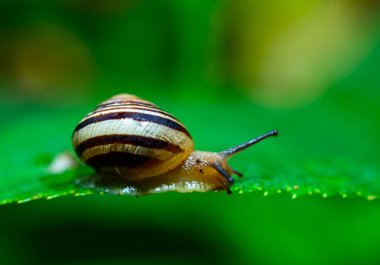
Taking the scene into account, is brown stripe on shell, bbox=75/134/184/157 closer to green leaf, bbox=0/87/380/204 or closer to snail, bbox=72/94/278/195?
snail, bbox=72/94/278/195

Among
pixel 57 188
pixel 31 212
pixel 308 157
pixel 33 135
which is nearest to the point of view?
pixel 57 188

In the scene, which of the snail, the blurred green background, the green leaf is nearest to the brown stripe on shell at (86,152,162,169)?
the snail

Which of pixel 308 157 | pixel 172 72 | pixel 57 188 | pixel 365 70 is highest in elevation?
pixel 365 70

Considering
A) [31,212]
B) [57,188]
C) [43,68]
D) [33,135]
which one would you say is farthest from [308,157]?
[43,68]

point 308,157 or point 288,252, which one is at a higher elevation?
point 308,157

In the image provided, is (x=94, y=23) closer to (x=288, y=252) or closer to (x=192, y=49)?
(x=192, y=49)

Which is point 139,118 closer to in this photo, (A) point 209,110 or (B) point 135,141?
(B) point 135,141

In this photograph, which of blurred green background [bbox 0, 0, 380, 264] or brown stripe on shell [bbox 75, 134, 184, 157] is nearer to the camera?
brown stripe on shell [bbox 75, 134, 184, 157]
